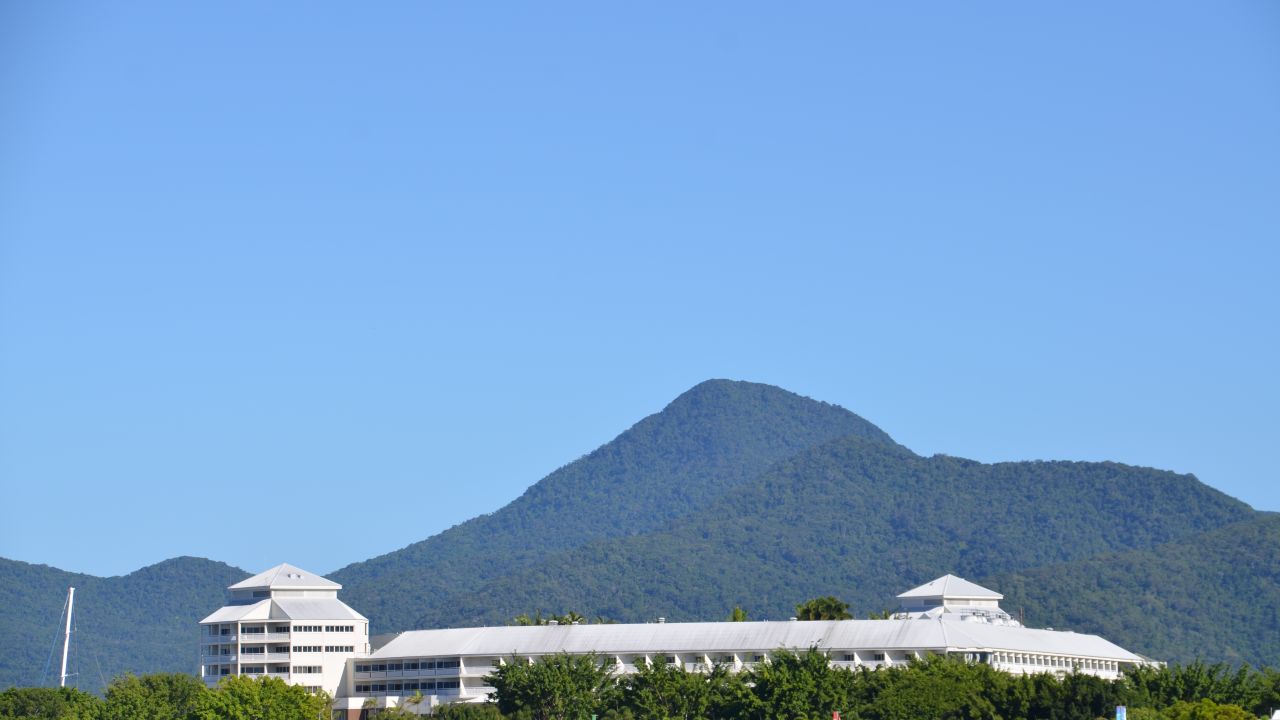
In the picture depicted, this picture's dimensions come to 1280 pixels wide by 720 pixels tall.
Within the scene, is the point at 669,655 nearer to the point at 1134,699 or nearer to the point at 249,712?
the point at 249,712

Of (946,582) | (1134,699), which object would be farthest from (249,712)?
(946,582)

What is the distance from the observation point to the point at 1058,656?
441ft

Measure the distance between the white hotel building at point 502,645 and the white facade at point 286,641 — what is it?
0.25ft

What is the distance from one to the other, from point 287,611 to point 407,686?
1387 cm

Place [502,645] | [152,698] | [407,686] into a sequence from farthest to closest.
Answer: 1. [407,686]
2. [152,698]
3. [502,645]

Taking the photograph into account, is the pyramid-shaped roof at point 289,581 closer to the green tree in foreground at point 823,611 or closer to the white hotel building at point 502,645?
the white hotel building at point 502,645

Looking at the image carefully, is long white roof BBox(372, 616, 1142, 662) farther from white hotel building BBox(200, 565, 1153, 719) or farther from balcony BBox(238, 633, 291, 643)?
balcony BBox(238, 633, 291, 643)

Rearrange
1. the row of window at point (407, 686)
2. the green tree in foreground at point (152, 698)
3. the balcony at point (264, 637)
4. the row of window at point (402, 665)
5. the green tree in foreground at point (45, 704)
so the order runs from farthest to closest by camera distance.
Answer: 1. the balcony at point (264, 637)
2. the green tree in foreground at point (45, 704)
3. the row of window at point (402, 665)
4. the row of window at point (407, 686)
5. the green tree in foreground at point (152, 698)

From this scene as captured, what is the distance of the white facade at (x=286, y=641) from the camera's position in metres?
144

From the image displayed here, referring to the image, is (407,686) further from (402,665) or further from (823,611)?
(823,611)

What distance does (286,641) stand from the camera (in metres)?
145

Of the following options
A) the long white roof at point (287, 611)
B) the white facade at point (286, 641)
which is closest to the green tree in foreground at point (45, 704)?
the white facade at point (286, 641)

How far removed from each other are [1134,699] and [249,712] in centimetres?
5295

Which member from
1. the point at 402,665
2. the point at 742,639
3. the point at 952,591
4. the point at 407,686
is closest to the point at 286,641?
the point at 402,665
